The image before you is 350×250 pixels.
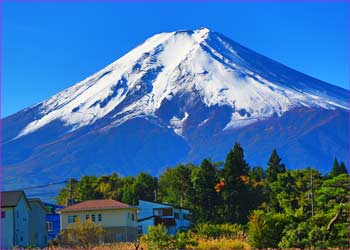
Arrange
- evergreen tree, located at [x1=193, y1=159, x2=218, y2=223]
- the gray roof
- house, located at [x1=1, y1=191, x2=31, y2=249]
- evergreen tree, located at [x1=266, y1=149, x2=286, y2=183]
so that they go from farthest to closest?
evergreen tree, located at [x1=266, y1=149, x2=286, y2=183] < evergreen tree, located at [x1=193, y1=159, x2=218, y2=223] < the gray roof < house, located at [x1=1, y1=191, x2=31, y2=249]

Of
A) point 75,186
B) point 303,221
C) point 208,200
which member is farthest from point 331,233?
point 75,186

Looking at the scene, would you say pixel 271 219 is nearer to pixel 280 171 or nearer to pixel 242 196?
pixel 242 196

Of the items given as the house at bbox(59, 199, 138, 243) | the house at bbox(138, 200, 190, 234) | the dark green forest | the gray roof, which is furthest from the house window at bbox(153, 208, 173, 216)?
the gray roof

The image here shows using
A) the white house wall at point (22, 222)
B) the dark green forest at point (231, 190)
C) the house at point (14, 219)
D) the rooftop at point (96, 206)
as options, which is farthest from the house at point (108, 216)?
the house at point (14, 219)

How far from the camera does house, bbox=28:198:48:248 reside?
2284 inches

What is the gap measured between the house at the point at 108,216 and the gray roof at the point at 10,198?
10560 millimetres

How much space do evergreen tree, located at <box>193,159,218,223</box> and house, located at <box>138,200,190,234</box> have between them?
2.32m

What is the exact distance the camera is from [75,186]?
91688 mm

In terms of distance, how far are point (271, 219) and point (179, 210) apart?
46.0m

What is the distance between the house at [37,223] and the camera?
2284 inches

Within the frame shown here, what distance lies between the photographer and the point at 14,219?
169ft

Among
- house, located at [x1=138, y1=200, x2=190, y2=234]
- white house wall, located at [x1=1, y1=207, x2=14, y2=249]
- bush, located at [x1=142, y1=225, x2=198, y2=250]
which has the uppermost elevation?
house, located at [x1=138, y1=200, x2=190, y2=234]

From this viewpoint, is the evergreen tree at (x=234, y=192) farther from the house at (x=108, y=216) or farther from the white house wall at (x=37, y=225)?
the white house wall at (x=37, y=225)

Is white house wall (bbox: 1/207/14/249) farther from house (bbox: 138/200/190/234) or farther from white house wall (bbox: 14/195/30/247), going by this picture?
house (bbox: 138/200/190/234)
